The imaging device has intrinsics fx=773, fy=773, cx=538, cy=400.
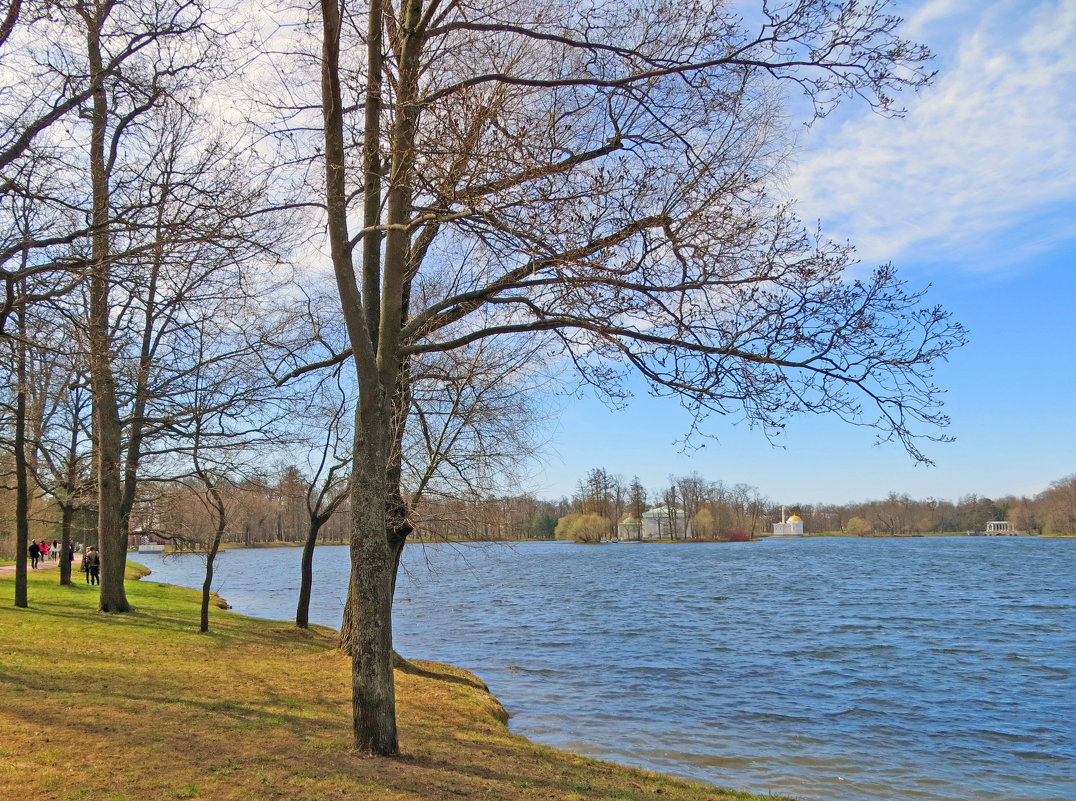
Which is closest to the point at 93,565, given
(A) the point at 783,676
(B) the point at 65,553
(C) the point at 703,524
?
(B) the point at 65,553

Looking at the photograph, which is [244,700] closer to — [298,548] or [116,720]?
[116,720]

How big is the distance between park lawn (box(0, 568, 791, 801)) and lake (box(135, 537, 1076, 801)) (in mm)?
2371

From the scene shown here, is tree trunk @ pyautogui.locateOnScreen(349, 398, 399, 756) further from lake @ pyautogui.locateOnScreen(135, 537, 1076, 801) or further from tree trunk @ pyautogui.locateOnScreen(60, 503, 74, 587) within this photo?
tree trunk @ pyautogui.locateOnScreen(60, 503, 74, 587)

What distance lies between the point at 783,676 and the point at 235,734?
13875 mm

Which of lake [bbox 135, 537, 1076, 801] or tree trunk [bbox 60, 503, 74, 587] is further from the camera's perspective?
tree trunk [bbox 60, 503, 74, 587]

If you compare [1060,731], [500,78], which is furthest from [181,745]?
[1060,731]

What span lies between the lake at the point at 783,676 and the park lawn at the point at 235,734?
93.3 inches

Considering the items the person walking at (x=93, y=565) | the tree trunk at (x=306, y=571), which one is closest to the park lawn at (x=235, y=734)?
the tree trunk at (x=306, y=571)

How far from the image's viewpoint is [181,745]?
7137 mm

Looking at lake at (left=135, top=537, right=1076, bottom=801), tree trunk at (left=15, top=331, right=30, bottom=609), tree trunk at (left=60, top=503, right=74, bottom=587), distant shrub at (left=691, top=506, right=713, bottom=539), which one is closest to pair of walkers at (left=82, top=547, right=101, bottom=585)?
tree trunk at (left=60, top=503, right=74, bottom=587)

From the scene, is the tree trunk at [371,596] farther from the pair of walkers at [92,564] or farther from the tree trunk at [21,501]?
the pair of walkers at [92,564]

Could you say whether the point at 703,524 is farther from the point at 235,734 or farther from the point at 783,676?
the point at 235,734

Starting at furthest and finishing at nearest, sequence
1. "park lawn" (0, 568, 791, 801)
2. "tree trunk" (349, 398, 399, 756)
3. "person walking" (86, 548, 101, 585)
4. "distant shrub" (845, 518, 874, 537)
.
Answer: "distant shrub" (845, 518, 874, 537)
"person walking" (86, 548, 101, 585)
"tree trunk" (349, 398, 399, 756)
"park lawn" (0, 568, 791, 801)

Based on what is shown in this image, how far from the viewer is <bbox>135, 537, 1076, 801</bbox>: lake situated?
11273mm
